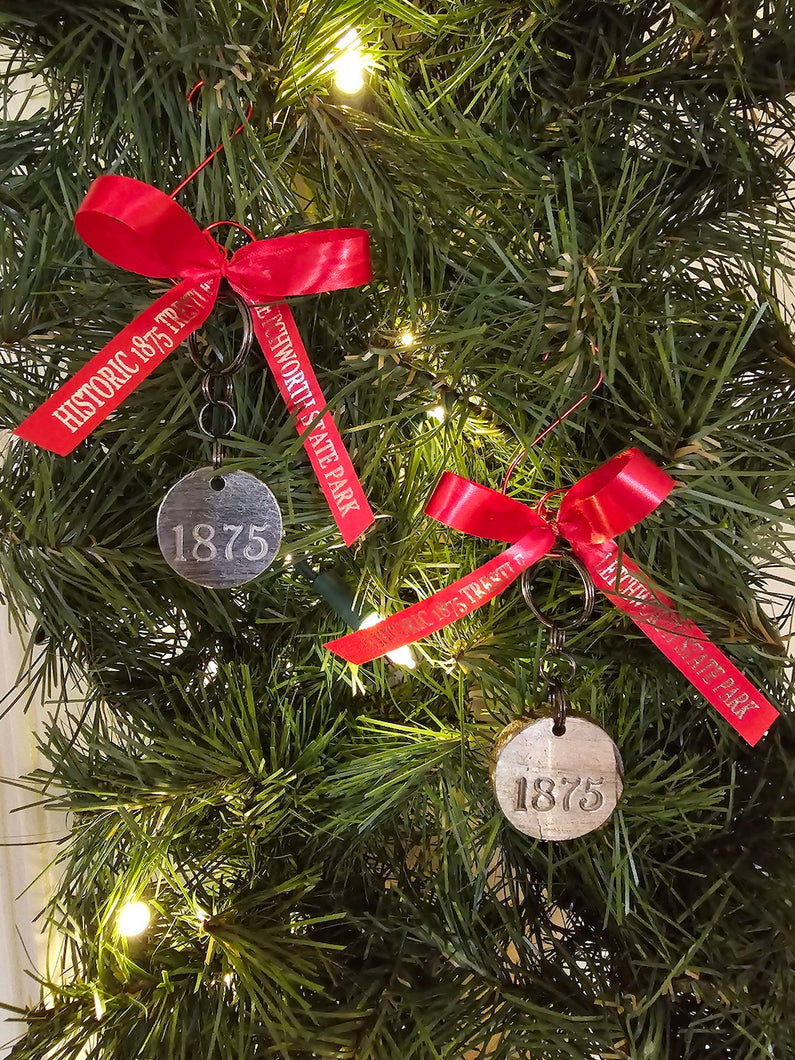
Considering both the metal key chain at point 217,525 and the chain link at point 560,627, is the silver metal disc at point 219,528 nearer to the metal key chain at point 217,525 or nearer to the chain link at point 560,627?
the metal key chain at point 217,525

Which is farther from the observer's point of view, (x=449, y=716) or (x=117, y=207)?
(x=449, y=716)

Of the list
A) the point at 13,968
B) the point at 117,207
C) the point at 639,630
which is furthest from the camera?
the point at 13,968

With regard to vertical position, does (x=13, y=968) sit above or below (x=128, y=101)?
below

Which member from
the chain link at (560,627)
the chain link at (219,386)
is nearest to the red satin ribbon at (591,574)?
the chain link at (560,627)

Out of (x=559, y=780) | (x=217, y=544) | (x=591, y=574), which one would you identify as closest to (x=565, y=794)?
(x=559, y=780)

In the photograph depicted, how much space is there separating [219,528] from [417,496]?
0.39ft

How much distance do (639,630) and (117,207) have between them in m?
0.34

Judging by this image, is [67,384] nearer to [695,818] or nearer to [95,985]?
[95,985]

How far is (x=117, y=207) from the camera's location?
0.34 metres

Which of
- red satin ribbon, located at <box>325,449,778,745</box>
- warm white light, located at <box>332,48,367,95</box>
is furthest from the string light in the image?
red satin ribbon, located at <box>325,449,778,745</box>

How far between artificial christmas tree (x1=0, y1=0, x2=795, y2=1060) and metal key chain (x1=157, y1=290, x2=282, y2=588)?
0.05 ft

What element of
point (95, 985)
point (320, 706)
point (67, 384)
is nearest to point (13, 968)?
point (95, 985)

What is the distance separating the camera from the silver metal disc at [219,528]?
1.31 ft

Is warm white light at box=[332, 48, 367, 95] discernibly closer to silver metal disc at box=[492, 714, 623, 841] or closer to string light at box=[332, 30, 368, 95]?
string light at box=[332, 30, 368, 95]
